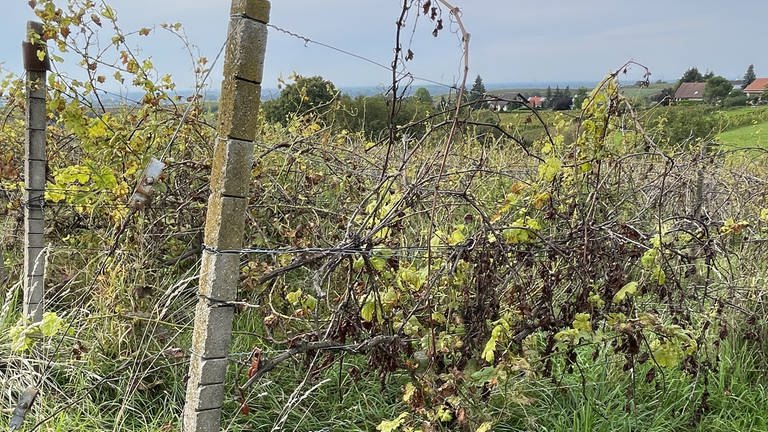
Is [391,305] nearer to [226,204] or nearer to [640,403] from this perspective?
[226,204]

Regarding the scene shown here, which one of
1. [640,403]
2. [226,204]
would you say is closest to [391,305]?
[226,204]

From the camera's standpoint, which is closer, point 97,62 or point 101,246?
point 97,62

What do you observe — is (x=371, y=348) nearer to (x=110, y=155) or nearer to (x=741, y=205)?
(x=110, y=155)

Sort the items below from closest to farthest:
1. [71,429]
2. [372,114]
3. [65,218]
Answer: [71,429] → [65,218] → [372,114]

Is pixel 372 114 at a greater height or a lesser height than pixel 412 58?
lesser

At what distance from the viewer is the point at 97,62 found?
2.91 m

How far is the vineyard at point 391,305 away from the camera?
225 cm

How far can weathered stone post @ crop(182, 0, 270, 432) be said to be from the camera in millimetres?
1495

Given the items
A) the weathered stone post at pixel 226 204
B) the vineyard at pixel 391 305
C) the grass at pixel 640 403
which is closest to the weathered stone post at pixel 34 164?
the vineyard at pixel 391 305

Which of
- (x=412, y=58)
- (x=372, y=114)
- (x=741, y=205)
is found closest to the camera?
(x=412, y=58)

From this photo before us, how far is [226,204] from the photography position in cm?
156

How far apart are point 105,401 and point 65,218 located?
1769 millimetres

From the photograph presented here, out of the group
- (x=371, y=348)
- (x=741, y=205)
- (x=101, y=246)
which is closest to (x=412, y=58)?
(x=371, y=348)

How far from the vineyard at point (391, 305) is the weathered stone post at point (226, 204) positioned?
6 cm
